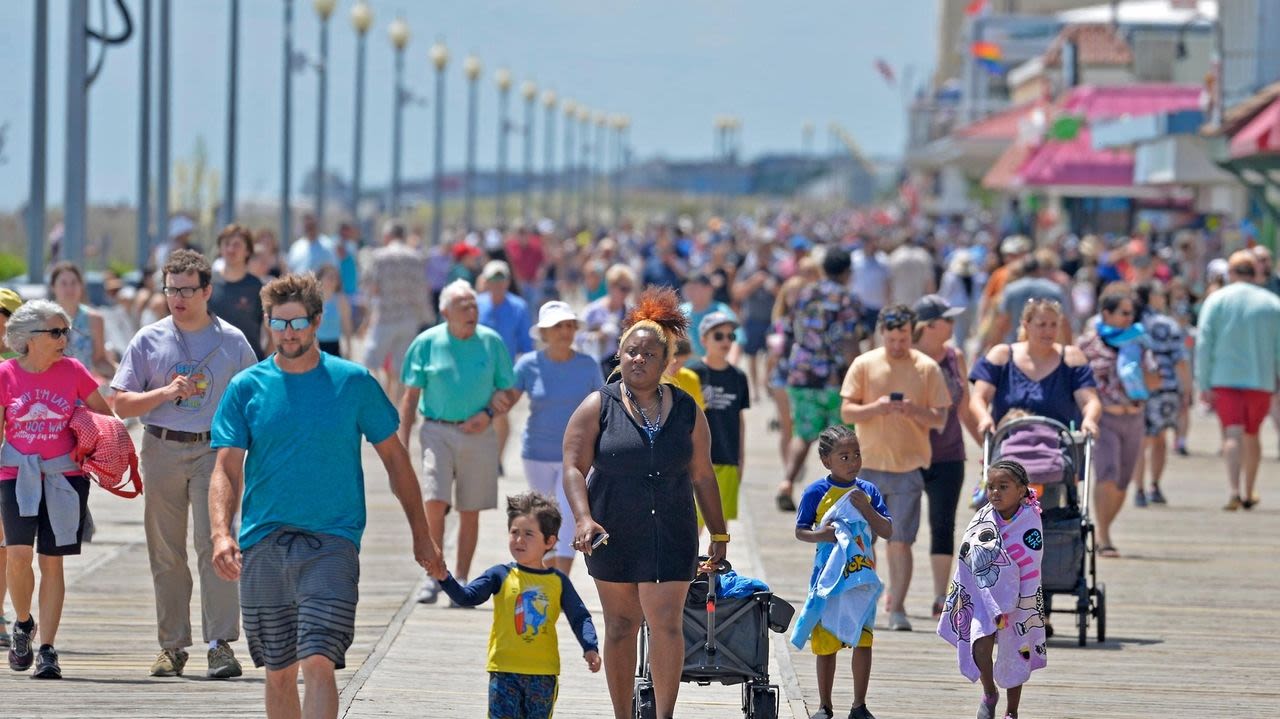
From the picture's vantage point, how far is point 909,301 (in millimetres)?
24406

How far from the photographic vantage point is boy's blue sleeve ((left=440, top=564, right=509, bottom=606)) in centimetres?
755

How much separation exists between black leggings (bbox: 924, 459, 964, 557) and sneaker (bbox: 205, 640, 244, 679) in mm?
3940

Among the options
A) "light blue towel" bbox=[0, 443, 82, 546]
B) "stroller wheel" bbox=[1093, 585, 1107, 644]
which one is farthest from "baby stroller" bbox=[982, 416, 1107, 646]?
"light blue towel" bbox=[0, 443, 82, 546]

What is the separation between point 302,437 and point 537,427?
176 inches

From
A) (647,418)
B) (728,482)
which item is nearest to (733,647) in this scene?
(647,418)

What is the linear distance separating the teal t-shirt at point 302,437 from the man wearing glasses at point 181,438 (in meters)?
1.90

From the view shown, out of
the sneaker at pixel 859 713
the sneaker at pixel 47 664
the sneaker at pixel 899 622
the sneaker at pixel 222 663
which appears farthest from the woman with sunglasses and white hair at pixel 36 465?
the sneaker at pixel 899 622

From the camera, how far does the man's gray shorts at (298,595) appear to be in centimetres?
723

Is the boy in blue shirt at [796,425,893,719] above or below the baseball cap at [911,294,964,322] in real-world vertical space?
below

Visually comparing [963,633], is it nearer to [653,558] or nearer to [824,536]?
[824,536]

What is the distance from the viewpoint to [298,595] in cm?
727

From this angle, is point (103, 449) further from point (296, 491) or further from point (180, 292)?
point (296, 491)

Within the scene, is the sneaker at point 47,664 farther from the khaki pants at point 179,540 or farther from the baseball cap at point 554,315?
the baseball cap at point 554,315

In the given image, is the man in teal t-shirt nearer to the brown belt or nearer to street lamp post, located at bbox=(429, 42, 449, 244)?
the brown belt
